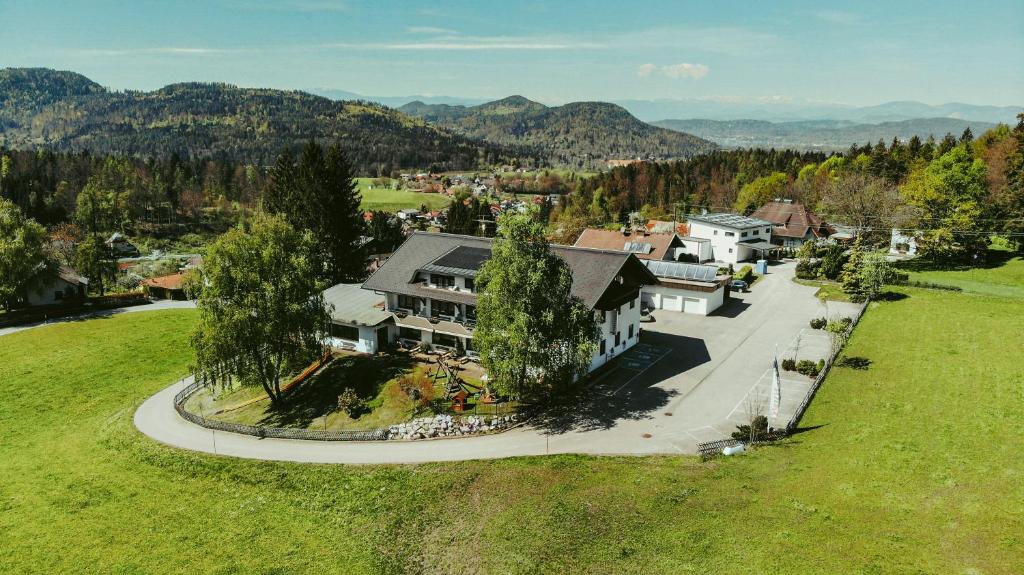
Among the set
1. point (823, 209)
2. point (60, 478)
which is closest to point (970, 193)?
point (823, 209)

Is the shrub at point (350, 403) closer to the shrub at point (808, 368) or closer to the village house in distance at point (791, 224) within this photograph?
the shrub at point (808, 368)

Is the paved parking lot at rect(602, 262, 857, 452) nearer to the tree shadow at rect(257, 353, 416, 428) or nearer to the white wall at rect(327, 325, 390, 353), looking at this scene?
the tree shadow at rect(257, 353, 416, 428)

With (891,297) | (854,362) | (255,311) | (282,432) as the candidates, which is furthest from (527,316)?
(891,297)

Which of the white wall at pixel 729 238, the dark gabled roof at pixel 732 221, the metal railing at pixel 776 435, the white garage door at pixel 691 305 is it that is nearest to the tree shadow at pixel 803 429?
the metal railing at pixel 776 435

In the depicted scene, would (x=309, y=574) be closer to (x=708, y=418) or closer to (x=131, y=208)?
(x=708, y=418)

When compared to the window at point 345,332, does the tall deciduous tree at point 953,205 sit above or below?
above

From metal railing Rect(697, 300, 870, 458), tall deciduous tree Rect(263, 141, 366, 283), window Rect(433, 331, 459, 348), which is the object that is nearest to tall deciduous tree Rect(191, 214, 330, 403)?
window Rect(433, 331, 459, 348)
